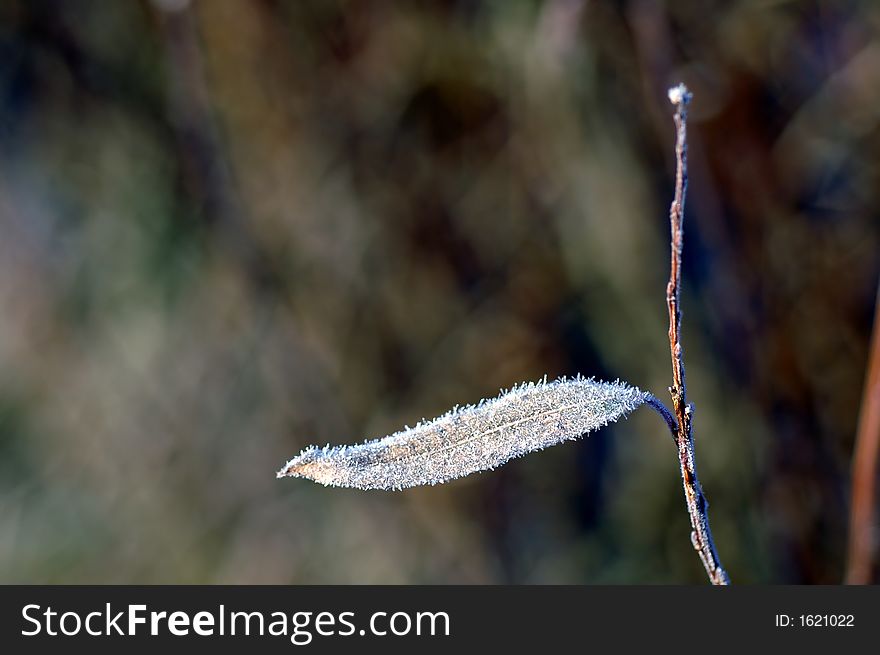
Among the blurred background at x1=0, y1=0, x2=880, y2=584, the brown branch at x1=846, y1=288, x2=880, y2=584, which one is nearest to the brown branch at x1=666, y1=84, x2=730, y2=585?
the brown branch at x1=846, y1=288, x2=880, y2=584

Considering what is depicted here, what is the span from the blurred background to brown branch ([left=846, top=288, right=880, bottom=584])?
0.27 meters

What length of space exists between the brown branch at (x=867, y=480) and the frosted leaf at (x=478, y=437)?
26.9 inches

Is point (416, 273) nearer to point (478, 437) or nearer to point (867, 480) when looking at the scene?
point (867, 480)

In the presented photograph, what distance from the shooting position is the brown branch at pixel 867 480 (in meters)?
1.12

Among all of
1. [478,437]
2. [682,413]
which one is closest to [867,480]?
[682,413]

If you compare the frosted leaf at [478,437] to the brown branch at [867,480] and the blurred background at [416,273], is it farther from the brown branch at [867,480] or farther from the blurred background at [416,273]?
the blurred background at [416,273]

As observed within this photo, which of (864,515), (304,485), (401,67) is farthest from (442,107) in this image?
(864,515)

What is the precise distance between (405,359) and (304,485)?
0.39 m

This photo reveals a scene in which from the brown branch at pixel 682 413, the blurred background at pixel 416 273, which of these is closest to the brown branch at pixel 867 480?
the blurred background at pixel 416 273

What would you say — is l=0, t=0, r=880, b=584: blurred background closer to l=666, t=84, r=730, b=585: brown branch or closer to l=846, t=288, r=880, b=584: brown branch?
l=846, t=288, r=880, b=584: brown branch

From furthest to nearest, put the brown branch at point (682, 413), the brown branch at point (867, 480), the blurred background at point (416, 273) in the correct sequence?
the blurred background at point (416, 273)
the brown branch at point (867, 480)
the brown branch at point (682, 413)

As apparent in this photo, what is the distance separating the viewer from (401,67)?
1.65 m

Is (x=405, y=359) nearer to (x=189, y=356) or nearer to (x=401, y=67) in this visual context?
(x=189, y=356)

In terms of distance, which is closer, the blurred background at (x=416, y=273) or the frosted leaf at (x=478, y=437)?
the frosted leaf at (x=478, y=437)
